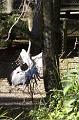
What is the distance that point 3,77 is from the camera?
8938 millimetres

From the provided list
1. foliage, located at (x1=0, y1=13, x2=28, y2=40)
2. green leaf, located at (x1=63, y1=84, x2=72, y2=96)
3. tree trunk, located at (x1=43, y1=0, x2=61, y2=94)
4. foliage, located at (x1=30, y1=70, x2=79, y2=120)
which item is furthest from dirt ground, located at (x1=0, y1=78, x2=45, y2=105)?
green leaf, located at (x1=63, y1=84, x2=72, y2=96)

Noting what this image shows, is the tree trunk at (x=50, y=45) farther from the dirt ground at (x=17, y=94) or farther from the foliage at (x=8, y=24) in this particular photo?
the foliage at (x=8, y=24)

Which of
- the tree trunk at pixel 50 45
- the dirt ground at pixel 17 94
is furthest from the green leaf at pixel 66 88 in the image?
the dirt ground at pixel 17 94

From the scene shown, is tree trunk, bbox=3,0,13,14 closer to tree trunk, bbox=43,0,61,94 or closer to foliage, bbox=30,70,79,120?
tree trunk, bbox=43,0,61,94

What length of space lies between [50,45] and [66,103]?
1335 millimetres

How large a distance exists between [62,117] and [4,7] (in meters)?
6.83

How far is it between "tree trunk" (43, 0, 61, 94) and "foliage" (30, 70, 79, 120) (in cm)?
50

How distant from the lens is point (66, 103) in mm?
4000

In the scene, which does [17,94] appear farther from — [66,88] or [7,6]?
[7,6]

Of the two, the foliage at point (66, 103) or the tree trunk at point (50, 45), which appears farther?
the tree trunk at point (50, 45)

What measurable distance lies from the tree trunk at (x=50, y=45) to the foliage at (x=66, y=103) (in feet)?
1.65

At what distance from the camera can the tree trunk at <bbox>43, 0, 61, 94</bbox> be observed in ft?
16.8

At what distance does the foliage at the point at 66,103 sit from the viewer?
3922 millimetres

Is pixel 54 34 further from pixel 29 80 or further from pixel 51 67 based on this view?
pixel 29 80
